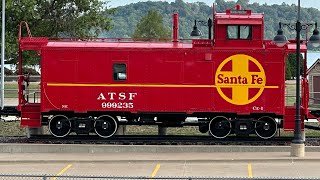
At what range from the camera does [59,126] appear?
28.1m

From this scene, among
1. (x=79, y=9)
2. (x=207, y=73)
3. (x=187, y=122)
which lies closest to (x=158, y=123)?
(x=187, y=122)

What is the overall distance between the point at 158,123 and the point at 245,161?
6065 mm

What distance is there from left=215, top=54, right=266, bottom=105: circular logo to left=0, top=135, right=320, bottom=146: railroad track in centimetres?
165

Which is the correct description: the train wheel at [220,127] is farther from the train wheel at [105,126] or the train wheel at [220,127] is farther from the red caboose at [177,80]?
the train wheel at [105,126]

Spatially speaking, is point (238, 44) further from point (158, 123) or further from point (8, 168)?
point (8, 168)

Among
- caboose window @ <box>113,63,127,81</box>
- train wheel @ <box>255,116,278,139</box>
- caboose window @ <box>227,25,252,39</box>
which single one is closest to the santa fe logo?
caboose window @ <box>227,25,252,39</box>

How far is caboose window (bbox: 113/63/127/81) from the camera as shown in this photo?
27.7 metres

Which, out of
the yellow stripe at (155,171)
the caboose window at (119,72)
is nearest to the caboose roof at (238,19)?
the caboose window at (119,72)

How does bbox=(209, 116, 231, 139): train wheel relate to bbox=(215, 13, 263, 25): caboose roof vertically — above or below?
below

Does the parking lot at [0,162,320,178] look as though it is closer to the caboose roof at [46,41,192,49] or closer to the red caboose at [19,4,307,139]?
the red caboose at [19,4,307,139]

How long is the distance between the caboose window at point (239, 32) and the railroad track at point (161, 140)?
165 inches

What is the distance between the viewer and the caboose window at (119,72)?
27.7 m

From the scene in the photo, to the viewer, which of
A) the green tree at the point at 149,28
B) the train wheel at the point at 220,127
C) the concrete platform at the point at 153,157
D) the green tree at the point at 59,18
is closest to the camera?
the concrete platform at the point at 153,157

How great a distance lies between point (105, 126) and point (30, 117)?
3.16 metres
